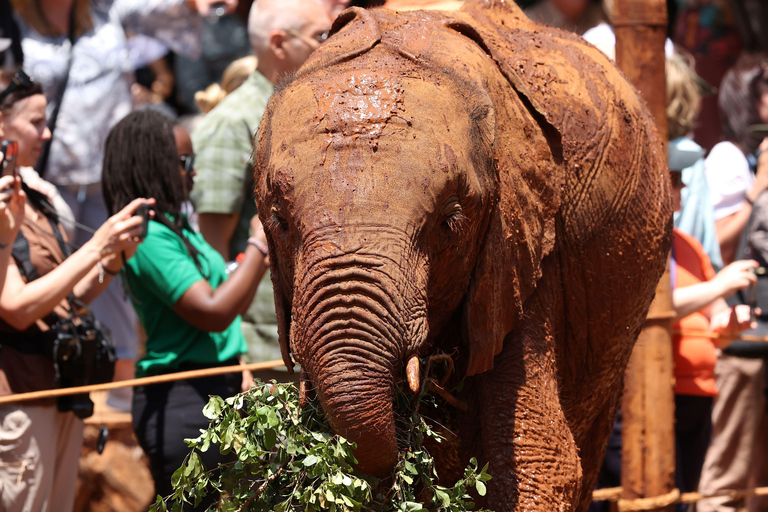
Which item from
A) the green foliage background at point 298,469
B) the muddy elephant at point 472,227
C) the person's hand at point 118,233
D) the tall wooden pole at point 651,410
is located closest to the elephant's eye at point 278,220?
the muddy elephant at point 472,227

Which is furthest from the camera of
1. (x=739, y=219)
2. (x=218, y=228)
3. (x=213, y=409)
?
(x=739, y=219)

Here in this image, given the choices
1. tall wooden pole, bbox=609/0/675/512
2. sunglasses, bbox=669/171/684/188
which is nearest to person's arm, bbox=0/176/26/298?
tall wooden pole, bbox=609/0/675/512

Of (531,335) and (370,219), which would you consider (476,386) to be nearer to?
(531,335)

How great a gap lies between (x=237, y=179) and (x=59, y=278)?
135 cm

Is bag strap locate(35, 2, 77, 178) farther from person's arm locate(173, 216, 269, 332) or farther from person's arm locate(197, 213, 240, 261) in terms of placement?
person's arm locate(173, 216, 269, 332)

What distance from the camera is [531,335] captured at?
3432 millimetres

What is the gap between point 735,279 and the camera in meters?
5.54

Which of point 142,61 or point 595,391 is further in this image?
point 142,61

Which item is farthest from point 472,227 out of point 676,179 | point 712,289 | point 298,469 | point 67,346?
point 676,179

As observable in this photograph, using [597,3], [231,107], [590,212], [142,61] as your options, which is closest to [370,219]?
[590,212]

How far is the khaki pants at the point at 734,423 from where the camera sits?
670 centimetres

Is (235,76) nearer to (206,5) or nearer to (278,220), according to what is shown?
(206,5)

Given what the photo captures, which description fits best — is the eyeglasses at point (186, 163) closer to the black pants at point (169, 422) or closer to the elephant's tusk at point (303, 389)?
the black pants at point (169, 422)

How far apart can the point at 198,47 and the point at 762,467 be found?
16.2ft
